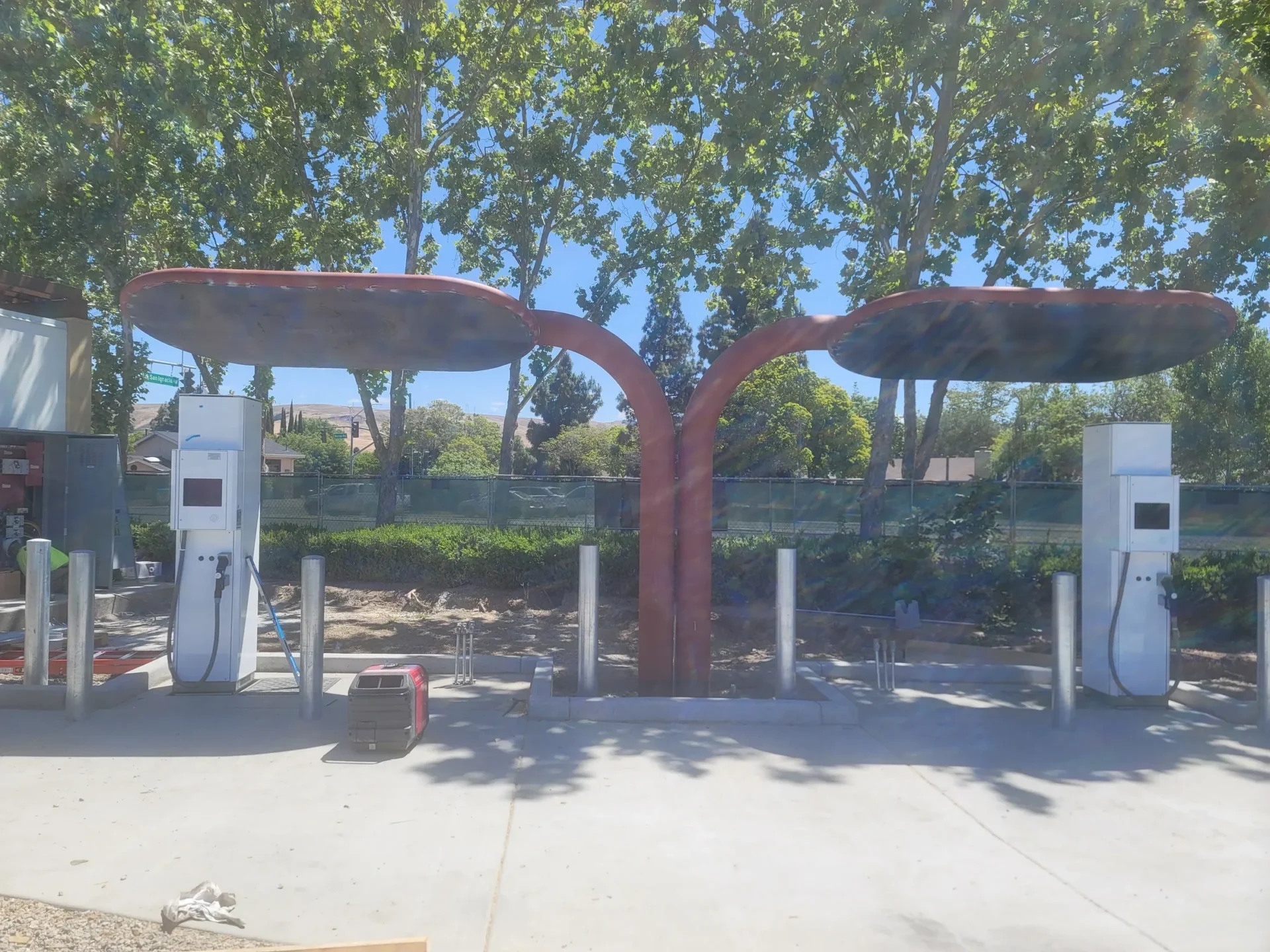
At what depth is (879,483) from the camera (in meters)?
13.9

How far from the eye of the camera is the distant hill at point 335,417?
7559 centimetres

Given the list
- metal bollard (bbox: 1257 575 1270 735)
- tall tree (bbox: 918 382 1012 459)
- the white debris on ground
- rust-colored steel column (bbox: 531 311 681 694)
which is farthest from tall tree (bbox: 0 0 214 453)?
tall tree (bbox: 918 382 1012 459)

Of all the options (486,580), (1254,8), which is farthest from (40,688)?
(1254,8)

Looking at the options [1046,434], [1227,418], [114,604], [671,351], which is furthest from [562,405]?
[114,604]

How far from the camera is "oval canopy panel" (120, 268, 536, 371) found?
676cm

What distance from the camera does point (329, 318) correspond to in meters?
7.67

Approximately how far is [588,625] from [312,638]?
82.5 inches

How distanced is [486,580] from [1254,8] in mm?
11878

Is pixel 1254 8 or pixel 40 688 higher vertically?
pixel 1254 8

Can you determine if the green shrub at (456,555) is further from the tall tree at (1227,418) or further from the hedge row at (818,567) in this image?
the tall tree at (1227,418)

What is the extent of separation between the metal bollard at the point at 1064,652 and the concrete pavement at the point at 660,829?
0.23 meters

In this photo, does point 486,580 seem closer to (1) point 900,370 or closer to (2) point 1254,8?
(1) point 900,370

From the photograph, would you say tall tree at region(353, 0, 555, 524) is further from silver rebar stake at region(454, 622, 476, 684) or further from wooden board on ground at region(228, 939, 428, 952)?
wooden board on ground at region(228, 939, 428, 952)

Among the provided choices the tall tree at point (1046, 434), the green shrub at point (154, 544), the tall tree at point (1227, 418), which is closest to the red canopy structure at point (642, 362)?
the green shrub at point (154, 544)
